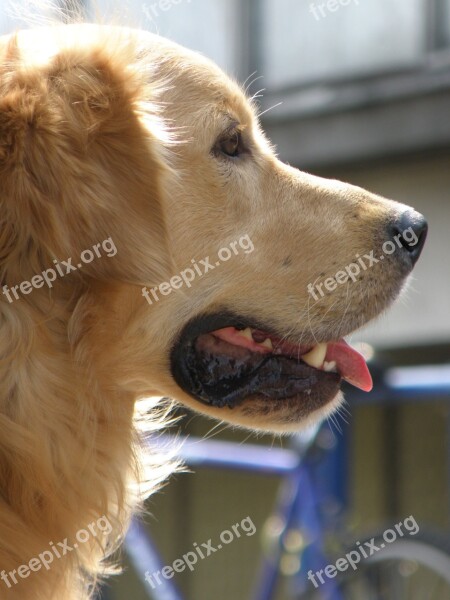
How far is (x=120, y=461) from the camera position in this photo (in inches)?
99.3

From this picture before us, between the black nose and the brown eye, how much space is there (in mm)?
482

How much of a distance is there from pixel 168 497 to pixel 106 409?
5.29 meters

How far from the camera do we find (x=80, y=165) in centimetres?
219

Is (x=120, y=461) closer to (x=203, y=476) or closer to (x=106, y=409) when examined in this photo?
(x=106, y=409)

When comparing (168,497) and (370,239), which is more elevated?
(370,239)

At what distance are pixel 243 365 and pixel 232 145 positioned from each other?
619mm

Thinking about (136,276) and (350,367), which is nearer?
(136,276)

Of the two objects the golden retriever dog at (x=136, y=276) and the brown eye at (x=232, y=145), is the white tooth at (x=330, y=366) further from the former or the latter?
the brown eye at (x=232, y=145)

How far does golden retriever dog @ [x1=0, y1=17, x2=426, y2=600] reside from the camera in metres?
2.21

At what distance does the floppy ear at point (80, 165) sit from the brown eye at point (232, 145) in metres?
0.34

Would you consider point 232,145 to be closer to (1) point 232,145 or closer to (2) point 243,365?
(1) point 232,145

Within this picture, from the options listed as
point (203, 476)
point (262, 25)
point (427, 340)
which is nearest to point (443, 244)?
point (427, 340)

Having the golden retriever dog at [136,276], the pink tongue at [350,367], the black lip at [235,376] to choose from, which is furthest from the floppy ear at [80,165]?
the pink tongue at [350,367]

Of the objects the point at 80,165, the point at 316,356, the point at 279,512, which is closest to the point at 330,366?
the point at 316,356
